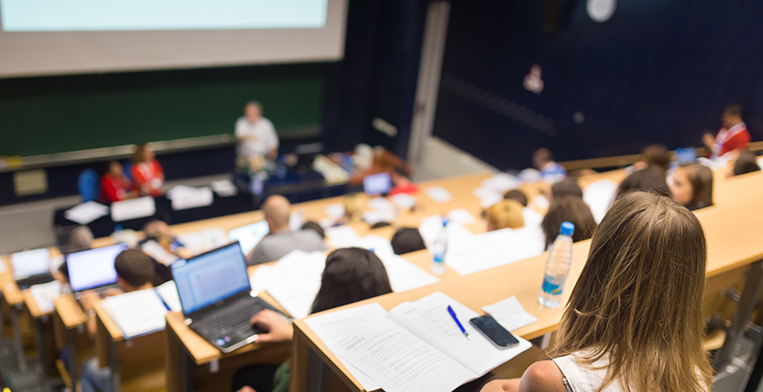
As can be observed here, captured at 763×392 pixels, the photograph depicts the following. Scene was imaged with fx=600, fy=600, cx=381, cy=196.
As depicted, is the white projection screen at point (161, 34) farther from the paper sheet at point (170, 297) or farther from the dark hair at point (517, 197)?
the paper sheet at point (170, 297)

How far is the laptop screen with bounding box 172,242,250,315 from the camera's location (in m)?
2.33

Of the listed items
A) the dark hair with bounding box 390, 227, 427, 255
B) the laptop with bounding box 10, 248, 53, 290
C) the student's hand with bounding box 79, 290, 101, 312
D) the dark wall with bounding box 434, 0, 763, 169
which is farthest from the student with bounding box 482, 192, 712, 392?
the dark wall with bounding box 434, 0, 763, 169

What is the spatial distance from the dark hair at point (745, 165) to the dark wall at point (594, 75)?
90.2 inches

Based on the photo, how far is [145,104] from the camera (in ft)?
22.7

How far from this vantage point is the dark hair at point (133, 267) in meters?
3.12

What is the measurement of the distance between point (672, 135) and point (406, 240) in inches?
168

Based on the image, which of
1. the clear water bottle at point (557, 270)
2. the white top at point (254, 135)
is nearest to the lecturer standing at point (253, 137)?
the white top at point (254, 135)

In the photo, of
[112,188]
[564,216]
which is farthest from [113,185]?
[564,216]

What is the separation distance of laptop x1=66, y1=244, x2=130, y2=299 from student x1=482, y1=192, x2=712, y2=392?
9.80 feet

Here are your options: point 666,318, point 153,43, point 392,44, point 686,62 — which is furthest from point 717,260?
point 392,44

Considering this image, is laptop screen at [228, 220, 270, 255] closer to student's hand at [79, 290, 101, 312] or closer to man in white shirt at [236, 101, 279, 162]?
student's hand at [79, 290, 101, 312]

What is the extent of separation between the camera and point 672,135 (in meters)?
6.36

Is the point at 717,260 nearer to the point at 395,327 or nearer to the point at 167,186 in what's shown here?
the point at 395,327

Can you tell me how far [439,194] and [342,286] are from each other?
4073 mm
